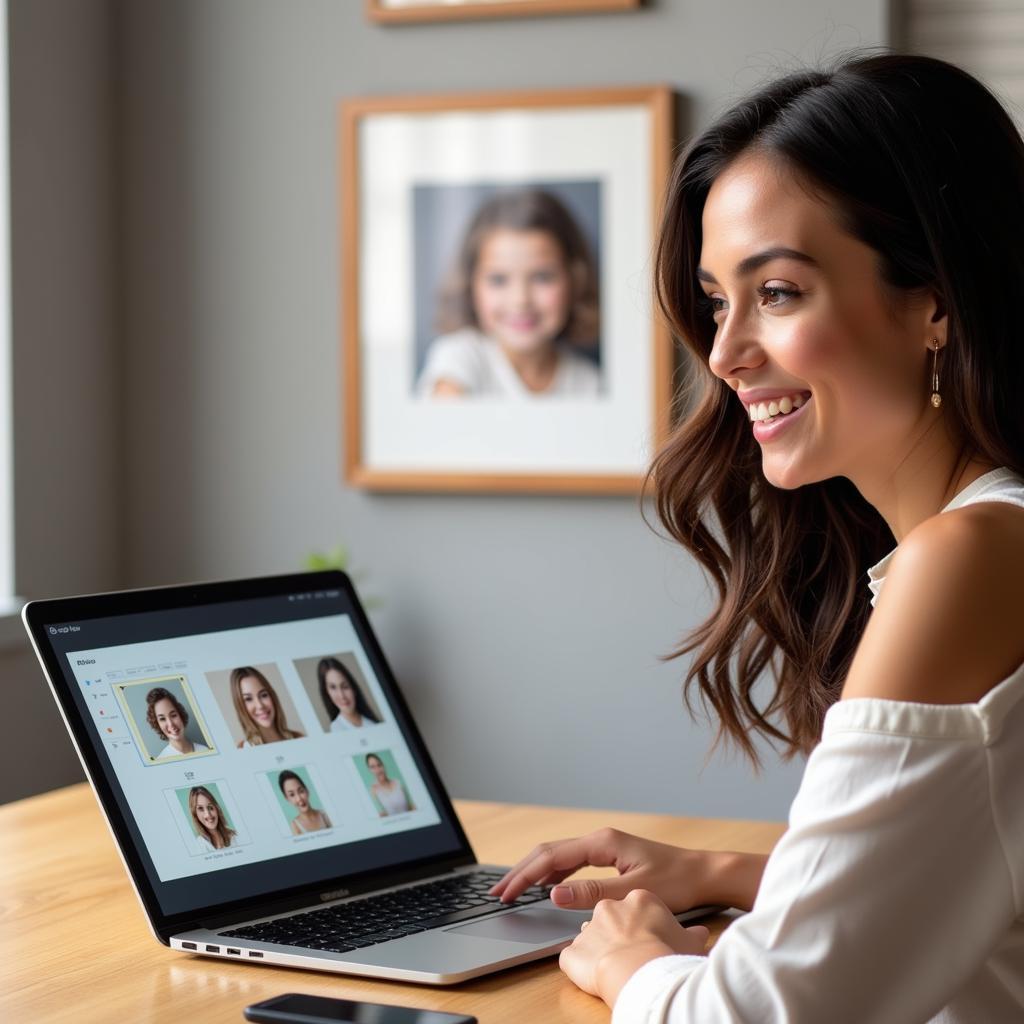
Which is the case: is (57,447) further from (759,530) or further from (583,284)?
(759,530)

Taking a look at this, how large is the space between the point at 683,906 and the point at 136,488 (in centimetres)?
253

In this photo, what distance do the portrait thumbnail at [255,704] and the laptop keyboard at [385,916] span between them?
0.17 meters

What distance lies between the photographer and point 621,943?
119cm

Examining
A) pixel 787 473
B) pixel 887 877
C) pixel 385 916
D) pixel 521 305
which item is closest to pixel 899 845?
pixel 887 877

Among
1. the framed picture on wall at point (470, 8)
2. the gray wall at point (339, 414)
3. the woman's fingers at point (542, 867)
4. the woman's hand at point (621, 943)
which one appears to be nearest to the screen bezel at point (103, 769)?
the woman's fingers at point (542, 867)

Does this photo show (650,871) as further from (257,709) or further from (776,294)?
(776,294)

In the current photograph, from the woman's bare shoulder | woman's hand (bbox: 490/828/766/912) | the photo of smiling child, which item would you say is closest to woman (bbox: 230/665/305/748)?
woman's hand (bbox: 490/828/766/912)

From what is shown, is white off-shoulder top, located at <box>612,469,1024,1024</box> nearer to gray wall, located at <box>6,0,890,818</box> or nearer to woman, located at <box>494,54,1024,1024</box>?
woman, located at <box>494,54,1024,1024</box>

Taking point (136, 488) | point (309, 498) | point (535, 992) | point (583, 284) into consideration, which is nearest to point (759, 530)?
point (535, 992)

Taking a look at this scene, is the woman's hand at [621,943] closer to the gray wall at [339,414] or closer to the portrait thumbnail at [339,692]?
the portrait thumbnail at [339,692]

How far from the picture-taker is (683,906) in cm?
143

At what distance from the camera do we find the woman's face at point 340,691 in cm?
154

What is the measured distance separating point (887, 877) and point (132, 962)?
634 mm

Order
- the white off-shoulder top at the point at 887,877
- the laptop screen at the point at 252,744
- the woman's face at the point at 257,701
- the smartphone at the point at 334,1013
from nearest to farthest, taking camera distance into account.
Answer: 1. the white off-shoulder top at the point at 887,877
2. the smartphone at the point at 334,1013
3. the laptop screen at the point at 252,744
4. the woman's face at the point at 257,701
